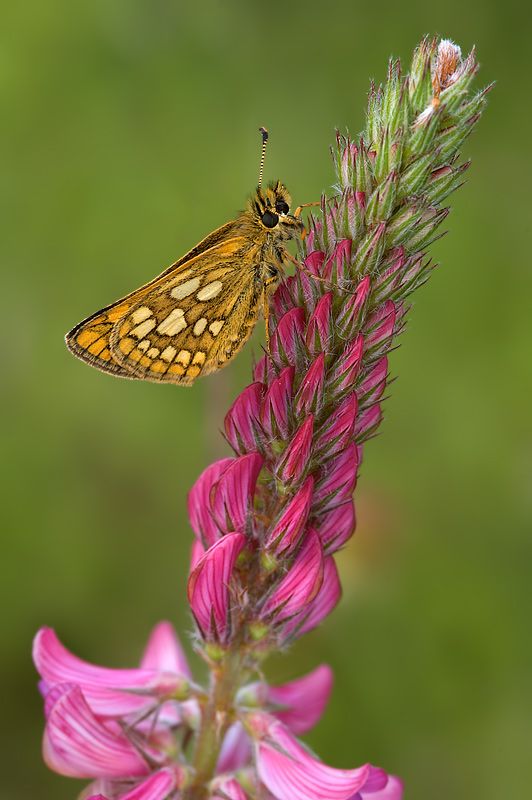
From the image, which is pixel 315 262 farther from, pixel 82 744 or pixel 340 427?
pixel 82 744

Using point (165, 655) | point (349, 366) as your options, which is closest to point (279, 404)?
point (349, 366)

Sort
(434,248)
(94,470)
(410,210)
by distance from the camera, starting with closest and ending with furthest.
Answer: (410,210) < (94,470) < (434,248)

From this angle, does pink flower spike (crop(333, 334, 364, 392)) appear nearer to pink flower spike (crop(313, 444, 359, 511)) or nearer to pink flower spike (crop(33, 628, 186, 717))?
pink flower spike (crop(313, 444, 359, 511))

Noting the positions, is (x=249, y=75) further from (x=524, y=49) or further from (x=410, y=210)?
(x=410, y=210)

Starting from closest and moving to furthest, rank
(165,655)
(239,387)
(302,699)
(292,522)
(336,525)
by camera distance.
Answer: (292,522) < (336,525) < (302,699) < (165,655) < (239,387)

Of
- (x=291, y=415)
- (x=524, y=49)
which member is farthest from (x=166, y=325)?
(x=524, y=49)
